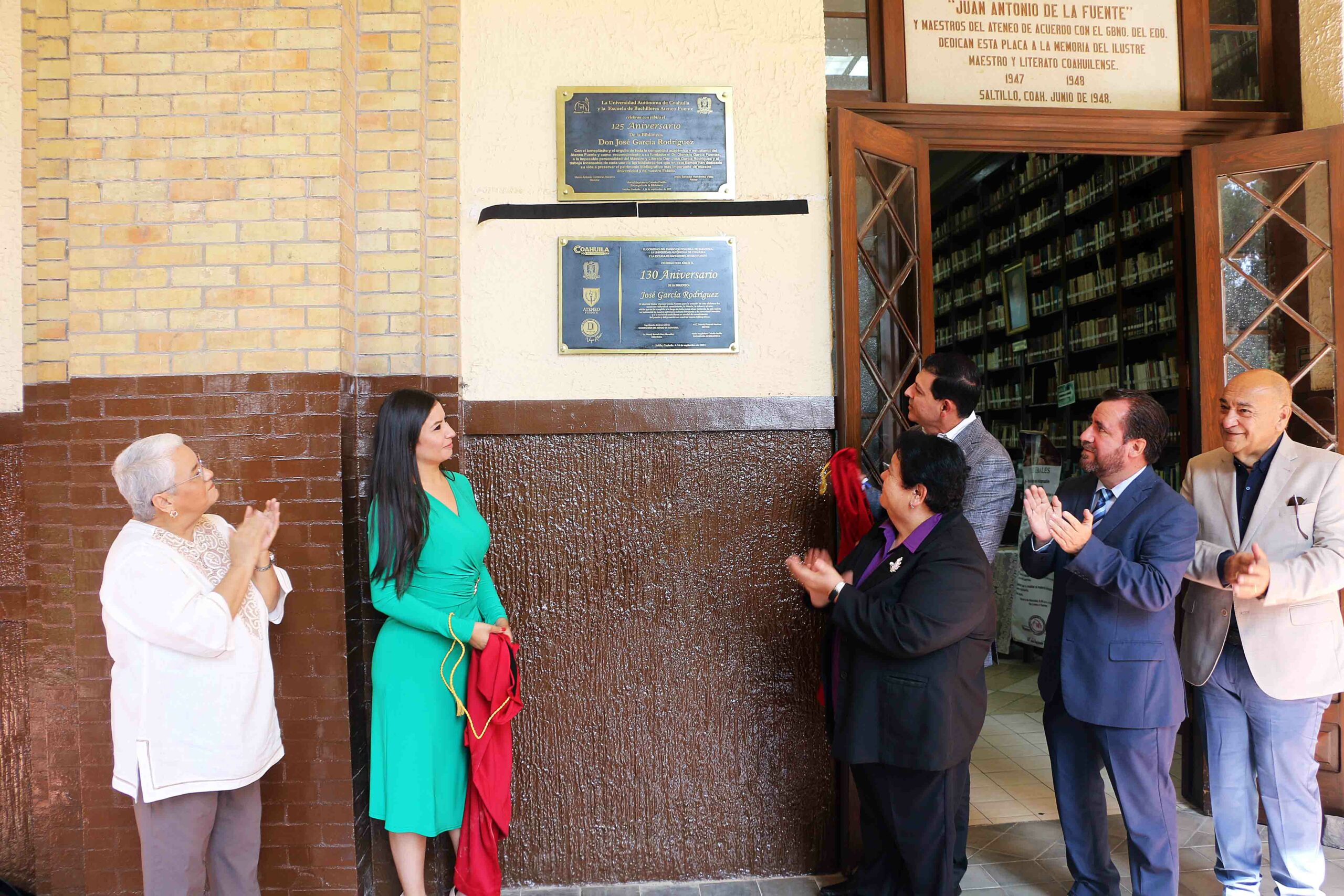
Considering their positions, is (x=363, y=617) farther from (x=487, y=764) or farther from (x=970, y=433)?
(x=970, y=433)

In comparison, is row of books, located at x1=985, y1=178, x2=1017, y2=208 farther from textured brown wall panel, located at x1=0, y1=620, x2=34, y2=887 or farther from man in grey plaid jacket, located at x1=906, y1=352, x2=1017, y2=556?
textured brown wall panel, located at x1=0, y1=620, x2=34, y2=887

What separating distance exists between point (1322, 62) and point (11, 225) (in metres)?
5.62

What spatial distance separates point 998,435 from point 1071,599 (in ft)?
17.7

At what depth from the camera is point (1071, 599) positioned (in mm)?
2955

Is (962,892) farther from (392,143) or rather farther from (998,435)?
(998,435)

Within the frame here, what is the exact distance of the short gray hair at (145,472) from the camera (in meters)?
2.37


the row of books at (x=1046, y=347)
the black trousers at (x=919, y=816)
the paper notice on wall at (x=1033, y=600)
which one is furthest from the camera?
the row of books at (x=1046, y=347)

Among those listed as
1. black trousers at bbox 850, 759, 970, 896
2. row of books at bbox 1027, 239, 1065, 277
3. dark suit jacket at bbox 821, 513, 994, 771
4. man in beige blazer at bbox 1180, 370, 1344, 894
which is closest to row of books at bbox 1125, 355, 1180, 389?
row of books at bbox 1027, 239, 1065, 277

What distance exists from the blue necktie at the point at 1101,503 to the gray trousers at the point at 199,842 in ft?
9.75

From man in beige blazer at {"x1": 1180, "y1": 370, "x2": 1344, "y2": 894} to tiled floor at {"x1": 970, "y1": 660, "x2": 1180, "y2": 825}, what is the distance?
503 mm

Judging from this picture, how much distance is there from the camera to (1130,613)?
283 cm

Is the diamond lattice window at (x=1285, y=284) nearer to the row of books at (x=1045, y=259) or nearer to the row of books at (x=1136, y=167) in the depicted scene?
the row of books at (x=1136, y=167)

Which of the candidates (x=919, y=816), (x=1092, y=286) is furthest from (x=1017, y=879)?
(x=1092, y=286)

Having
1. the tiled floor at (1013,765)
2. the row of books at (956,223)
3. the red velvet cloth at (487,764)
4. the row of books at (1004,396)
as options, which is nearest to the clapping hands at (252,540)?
the red velvet cloth at (487,764)
